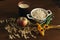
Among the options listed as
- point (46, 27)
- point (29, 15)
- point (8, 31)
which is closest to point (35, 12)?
point (29, 15)

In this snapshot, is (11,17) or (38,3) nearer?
(11,17)

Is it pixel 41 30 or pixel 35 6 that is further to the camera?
pixel 35 6

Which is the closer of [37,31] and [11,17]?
[37,31]

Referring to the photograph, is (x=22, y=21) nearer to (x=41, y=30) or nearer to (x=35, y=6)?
(x=41, y=30)

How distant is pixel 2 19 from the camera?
1.54 metres

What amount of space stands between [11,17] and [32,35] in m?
0.27

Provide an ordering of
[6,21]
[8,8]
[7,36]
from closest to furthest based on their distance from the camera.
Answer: [7,36], [6,21], [8,8]

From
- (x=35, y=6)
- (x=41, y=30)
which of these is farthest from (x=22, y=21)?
(x=35, y=6)

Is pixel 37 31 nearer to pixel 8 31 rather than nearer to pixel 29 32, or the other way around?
pixel 29 32

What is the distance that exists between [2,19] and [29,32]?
0.27 metres

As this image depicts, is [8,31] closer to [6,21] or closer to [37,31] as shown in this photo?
[6,21]

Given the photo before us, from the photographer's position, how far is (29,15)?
1555 mm

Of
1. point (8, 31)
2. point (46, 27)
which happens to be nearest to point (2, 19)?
point (8, 31)

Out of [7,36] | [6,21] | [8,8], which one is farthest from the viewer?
[8,8]
